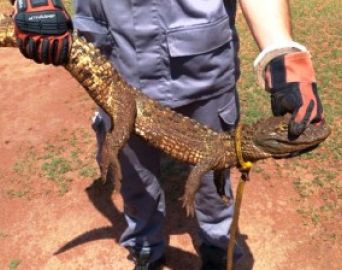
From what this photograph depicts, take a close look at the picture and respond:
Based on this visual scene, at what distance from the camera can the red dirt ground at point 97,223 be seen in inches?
171

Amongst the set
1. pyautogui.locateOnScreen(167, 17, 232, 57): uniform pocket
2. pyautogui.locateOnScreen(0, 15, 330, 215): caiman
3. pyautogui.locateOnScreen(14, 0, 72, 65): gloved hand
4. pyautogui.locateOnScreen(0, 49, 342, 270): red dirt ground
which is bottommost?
pyautogui.locateOnScreen(0, 49, 342, 270): red dirt ground

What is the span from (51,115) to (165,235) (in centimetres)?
228

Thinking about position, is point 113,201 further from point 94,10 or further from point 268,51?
point 268,51

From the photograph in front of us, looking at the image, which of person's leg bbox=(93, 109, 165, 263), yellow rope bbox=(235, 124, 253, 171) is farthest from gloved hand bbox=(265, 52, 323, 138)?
person's leg bbox=(93, 109, 165, 263)

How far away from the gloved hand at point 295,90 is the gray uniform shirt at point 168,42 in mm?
605

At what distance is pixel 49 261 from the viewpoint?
436 centimetres

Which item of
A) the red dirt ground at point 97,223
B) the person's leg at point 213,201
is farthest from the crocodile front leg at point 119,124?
the red dirt ground at point 97,223

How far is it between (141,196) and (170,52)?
1.17 m

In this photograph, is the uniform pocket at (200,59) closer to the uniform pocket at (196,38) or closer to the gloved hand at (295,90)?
the uniform pocket at (196,38)

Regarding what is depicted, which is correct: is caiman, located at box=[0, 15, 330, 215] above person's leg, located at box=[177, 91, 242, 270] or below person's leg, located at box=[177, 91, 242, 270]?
above

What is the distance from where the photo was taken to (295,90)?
239 cm

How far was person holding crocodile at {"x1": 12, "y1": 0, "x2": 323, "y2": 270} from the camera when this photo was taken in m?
2.49

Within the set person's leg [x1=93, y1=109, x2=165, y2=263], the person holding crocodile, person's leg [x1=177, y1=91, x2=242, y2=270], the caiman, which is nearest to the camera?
the person holding crocodile

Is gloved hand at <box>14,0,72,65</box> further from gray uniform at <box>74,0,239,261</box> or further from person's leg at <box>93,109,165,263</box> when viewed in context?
person's leg at <box>93,109,165,263</box>
